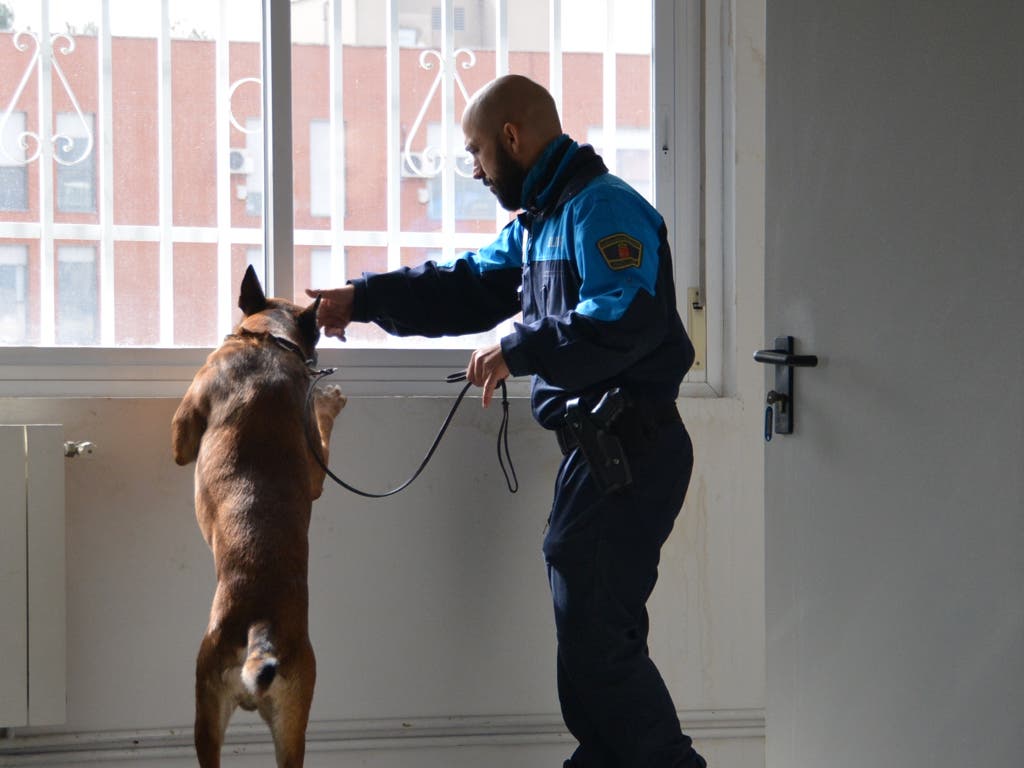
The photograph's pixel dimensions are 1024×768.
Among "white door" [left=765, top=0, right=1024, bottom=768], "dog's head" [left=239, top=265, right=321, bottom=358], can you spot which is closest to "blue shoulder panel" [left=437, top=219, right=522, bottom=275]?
"dog's head" [left=239, top=265, right=321, bottom=358]

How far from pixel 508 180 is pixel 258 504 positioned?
33.0 inches

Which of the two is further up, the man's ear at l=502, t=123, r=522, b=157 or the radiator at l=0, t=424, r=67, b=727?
the man's ear at l=502, t=123, r=522, b=157

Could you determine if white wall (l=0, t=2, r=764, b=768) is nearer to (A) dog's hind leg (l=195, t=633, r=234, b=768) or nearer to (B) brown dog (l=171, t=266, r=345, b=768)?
(B) brown dog (l=171, t=266, r=345, b=768)

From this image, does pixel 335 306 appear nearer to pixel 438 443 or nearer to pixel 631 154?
pixel 438 443

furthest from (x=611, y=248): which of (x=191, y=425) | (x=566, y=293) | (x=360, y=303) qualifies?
(x=191, y=425)

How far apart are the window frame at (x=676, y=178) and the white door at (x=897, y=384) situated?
3.29ft

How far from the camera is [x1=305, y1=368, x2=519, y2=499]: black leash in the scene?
2.24m

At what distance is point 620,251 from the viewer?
6.64ft

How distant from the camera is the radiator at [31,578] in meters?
2.33

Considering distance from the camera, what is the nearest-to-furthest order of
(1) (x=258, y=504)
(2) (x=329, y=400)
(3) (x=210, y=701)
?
(3) (x=210, y=701)
(1) (x=258, y=504)
(2) (x=329, y=400)

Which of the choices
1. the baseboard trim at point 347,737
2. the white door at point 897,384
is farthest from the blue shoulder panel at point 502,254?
the baseboard trim at point 347,737

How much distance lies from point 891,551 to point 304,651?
0.96 metres

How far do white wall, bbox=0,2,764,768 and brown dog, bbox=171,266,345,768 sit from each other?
0.31 meters

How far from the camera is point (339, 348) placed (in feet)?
8.68
